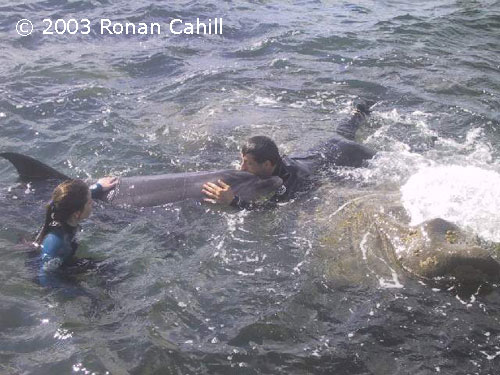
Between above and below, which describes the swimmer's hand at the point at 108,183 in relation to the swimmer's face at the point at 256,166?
below

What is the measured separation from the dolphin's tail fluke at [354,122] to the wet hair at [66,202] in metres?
4.35

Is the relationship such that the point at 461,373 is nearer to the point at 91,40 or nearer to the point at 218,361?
the point at 218,361

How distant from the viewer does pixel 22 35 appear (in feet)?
39.6

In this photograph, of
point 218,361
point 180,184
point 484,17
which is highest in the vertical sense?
point 484,17

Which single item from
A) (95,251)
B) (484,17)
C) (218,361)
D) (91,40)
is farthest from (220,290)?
(484,17)

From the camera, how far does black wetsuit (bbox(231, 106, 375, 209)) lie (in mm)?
6375

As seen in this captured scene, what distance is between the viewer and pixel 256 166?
6.39 meters

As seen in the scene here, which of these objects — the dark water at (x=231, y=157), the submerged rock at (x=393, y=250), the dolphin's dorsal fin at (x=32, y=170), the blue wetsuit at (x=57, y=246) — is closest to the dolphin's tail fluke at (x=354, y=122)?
the dark water at (x=231, y=157)

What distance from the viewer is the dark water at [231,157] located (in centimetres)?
427

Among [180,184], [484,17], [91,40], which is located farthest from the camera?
[484,17]

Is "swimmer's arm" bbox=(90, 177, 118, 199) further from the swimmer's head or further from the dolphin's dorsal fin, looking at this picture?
the swimmer's head

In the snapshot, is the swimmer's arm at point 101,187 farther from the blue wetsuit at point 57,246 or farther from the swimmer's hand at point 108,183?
the blue wetsuit at point 57,246

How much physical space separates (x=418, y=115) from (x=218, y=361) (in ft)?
19.9

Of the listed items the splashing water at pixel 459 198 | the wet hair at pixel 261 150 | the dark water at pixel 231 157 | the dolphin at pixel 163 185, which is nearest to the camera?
the dark water at pixel 231 157
